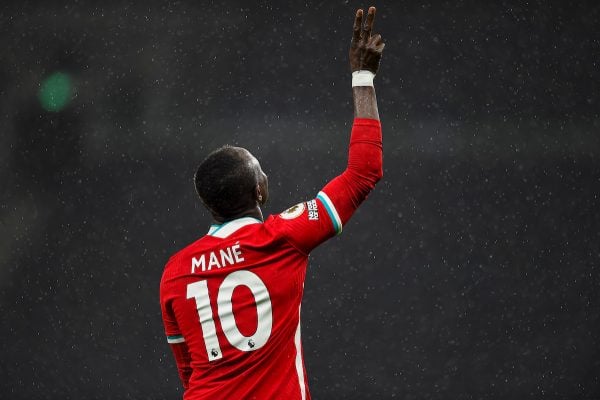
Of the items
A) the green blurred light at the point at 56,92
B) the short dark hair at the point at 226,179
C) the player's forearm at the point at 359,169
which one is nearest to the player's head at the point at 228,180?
the short dark hair at the point at 226,179

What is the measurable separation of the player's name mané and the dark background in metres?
0.99

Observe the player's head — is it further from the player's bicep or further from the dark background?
the dark background

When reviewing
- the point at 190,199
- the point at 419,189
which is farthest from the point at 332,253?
the point at 190,199

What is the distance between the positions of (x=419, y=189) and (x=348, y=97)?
295 millimetres

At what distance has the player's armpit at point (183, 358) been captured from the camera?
38.3 inches

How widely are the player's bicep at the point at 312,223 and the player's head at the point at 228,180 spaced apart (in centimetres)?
7

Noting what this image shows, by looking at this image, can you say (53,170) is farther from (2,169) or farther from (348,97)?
(348,97)

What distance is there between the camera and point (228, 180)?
2.94 feet

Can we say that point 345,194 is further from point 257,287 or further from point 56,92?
point 56,92

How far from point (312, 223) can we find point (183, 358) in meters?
0.28

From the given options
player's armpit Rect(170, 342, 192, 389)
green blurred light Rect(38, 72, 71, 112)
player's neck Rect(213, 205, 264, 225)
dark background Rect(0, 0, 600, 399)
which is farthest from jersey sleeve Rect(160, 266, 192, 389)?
green blurred light Rect(38, 72, 71, 112)

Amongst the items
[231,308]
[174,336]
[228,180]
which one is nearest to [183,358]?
[174,336]

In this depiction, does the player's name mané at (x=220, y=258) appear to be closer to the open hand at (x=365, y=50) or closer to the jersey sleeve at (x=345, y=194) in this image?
the jersey sleeve at (x=345, y=194)

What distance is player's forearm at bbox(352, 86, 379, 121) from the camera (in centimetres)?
86
